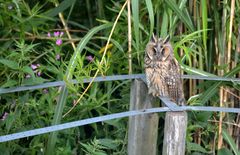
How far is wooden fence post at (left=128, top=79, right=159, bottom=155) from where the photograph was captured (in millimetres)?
2070

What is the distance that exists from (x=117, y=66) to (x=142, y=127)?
71cm

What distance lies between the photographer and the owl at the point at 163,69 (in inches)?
94.0

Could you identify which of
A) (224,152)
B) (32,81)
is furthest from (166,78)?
(32,81)

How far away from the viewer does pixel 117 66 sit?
2744 mm

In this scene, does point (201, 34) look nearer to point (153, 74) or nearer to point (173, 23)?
point (173, 23)

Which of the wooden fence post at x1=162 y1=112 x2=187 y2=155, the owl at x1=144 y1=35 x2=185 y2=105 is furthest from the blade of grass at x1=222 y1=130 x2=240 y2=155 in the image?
the wooden fence post at x1=162 y1=112 x2=187 y2=155

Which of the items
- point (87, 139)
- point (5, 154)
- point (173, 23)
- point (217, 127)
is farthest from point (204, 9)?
point (5, 154)

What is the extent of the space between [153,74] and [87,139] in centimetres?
58

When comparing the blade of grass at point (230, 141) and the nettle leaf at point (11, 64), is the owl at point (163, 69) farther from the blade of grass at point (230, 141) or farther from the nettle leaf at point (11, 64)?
the nettle leaf at point (11, 64)

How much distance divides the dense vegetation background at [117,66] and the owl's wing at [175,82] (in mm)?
70

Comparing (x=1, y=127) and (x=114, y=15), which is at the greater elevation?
(x=114, y=15)

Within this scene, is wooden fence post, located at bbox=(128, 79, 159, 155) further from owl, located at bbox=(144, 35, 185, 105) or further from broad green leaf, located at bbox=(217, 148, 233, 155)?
broad green leaf, located at bbox=(217, 148, 233, 155)

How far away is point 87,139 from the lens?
286 cm

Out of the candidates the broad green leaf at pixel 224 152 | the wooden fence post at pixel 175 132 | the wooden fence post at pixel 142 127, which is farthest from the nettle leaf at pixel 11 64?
the broad green leaf at pixel 224 152
